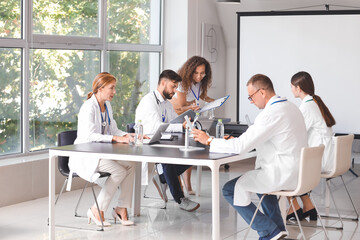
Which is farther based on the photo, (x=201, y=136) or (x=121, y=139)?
(x=121, y=139)

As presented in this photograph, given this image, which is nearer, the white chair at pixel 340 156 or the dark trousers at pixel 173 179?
the white chair at pixel 340 156

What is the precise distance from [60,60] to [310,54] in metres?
3.62

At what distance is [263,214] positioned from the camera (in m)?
4.53

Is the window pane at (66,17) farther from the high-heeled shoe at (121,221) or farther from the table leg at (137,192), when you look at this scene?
the high-heeled shoe at (121,221)

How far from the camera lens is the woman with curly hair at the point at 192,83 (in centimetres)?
674

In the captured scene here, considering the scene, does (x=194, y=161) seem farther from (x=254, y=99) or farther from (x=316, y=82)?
(x=316, y=82)

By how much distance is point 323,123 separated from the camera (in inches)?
215

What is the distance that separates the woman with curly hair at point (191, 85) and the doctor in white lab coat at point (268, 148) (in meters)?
2.19

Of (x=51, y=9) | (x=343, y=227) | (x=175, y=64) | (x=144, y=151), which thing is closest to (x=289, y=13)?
(x=175, y=64)

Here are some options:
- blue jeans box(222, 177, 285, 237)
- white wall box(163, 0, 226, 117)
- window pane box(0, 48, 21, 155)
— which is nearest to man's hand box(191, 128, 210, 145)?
blue jeans box(222, 177, 285, 237)

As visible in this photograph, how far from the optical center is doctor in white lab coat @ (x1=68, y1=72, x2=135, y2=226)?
5090 millimetres

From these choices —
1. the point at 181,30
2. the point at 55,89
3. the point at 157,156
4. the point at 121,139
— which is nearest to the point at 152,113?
the point at 121,139

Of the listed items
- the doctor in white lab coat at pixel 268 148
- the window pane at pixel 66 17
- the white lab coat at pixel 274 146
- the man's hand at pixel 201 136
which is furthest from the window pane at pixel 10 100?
the white lab coat at pixel 274 146

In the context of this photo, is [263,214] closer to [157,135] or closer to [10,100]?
[157,135]
